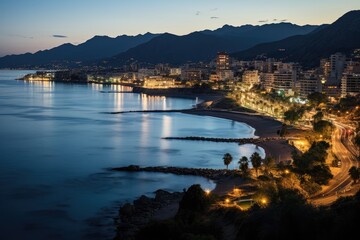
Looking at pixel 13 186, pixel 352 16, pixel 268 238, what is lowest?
pixel 13 186

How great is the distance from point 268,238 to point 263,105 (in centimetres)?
2567

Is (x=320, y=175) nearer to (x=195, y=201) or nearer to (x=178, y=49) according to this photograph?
(x=195, y=201)

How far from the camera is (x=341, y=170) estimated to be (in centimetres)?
1090

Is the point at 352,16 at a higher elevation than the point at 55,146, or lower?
higher

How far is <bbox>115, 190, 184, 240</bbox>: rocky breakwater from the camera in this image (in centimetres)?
793

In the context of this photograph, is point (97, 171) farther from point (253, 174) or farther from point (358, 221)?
point (358, 221)

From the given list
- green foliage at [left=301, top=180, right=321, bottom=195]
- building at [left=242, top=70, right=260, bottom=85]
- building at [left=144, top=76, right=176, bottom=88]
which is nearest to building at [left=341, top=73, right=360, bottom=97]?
building at [left=242, top=70, right=260, bottom=85]

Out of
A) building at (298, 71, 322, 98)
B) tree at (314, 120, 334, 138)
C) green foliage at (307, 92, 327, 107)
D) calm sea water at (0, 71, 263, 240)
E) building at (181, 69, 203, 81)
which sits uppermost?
building at (181, 69, 203, 81)

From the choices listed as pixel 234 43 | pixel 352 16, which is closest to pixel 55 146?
pixel 352 16

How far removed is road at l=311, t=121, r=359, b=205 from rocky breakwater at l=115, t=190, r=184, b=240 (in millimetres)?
2695

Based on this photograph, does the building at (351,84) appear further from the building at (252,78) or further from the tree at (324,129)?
the building at (252,78)

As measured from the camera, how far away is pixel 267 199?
784cm

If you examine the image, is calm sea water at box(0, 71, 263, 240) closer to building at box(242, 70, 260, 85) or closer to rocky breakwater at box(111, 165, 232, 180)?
rocky breakwater at box(111, 165, 232, 180)

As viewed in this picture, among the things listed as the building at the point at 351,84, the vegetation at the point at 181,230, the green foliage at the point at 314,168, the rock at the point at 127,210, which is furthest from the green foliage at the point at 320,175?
the building at the point at 351,84
